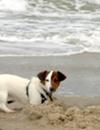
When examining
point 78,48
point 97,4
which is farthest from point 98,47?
point 97,4

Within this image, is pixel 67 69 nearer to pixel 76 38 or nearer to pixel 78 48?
pixel 78 48

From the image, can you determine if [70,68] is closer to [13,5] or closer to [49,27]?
[49,27]

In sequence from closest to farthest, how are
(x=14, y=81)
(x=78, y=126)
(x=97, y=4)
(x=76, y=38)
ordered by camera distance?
(x=78, y=126), (x=14, y=81), (x=76, y=38), (x=97, y=4)

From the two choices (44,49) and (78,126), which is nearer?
(78,126)

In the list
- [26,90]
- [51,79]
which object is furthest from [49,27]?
[51,79]

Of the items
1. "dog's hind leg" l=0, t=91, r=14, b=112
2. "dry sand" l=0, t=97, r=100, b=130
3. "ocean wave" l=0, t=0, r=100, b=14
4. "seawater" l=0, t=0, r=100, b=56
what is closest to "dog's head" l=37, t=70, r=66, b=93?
"dry sand" l=0, t=97, r=100, b=130

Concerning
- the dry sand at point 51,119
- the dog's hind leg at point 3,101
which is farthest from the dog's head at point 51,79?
the dog's hind leg at point 3,101

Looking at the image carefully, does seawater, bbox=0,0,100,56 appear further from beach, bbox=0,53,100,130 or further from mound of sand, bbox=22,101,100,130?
mound of sand, bbox=22,101,100,130

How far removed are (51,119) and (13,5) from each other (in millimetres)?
13044

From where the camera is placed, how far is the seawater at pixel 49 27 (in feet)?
38.2

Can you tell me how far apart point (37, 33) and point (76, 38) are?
101 centimetres

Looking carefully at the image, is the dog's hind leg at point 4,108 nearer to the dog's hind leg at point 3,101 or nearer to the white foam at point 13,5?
the dog's hind leg at point 3,101

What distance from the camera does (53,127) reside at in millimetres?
5539

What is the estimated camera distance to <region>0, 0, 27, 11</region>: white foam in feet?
59.0
